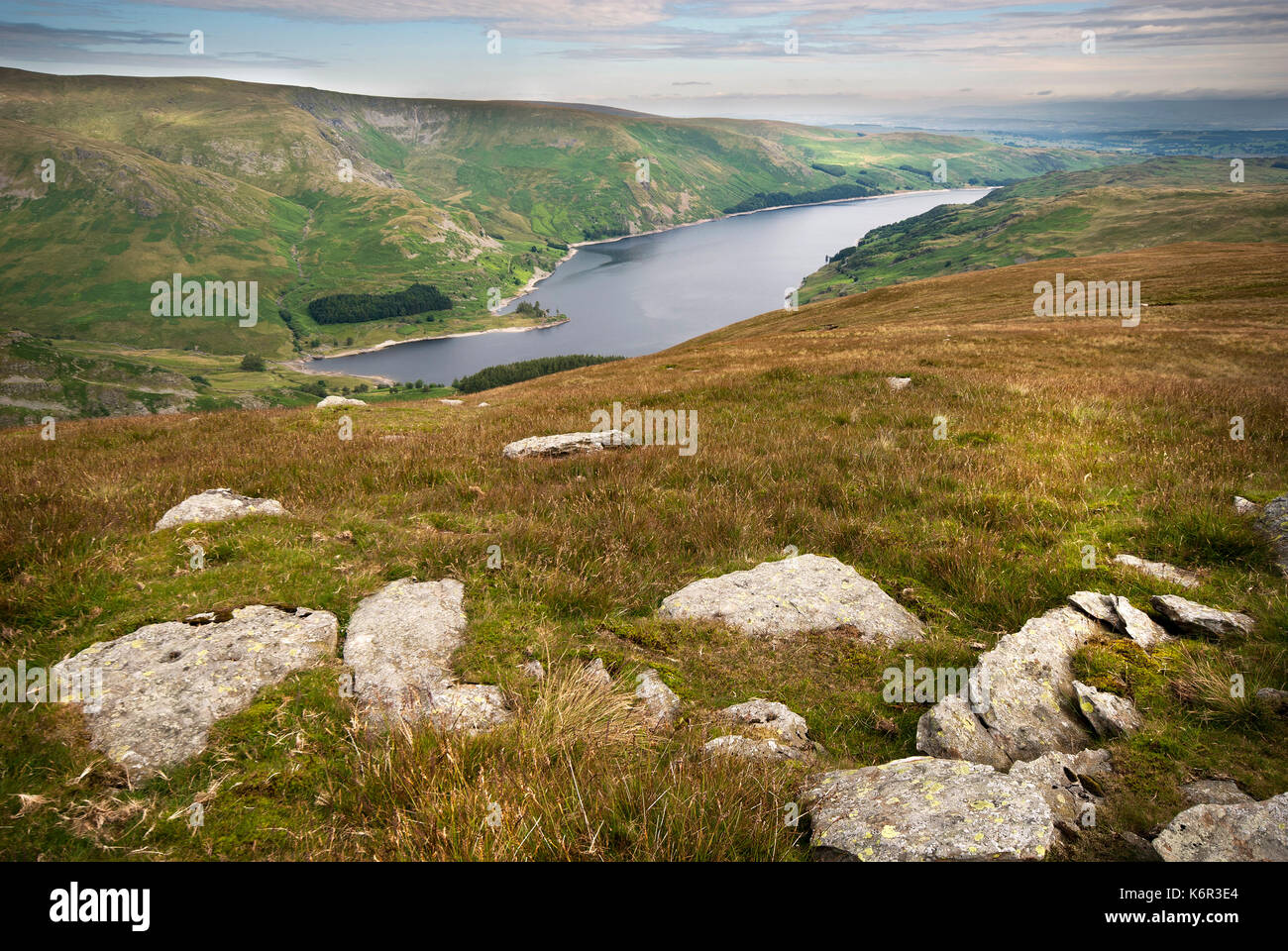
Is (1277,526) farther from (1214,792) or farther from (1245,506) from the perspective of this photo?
(1214,792)

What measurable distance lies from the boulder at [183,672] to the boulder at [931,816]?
13.1ft

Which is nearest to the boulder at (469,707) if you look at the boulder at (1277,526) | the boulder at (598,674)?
the boulder at (598,674)

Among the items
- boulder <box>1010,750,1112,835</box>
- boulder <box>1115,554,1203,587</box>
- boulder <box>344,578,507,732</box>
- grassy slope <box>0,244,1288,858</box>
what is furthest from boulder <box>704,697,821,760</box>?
boulder <box>1115,554,1203,587</box>

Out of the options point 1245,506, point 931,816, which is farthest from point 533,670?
point 1245,506

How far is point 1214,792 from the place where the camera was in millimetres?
3631

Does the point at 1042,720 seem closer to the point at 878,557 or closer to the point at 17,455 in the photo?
the point at 878,557

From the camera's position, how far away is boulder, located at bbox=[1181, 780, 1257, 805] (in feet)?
11.6

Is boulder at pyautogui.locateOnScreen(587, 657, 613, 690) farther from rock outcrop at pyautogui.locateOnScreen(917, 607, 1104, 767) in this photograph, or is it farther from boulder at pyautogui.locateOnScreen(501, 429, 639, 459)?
boulder at pyautogui.locateOnScreen(501, 429, 639, 459)

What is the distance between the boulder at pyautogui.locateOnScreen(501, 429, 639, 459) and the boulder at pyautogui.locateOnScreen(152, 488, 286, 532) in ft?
15.1

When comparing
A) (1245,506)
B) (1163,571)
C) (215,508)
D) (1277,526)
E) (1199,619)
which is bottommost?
(1199,619)

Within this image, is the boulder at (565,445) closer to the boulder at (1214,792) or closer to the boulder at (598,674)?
the boulder at (598,674)

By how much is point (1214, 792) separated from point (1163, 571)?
12.0 feet
